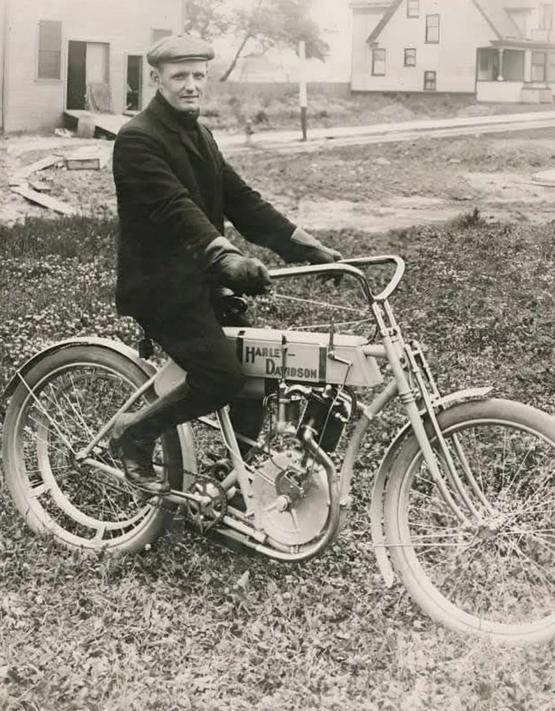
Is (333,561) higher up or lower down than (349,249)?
lower down

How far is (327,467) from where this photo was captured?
338 cm

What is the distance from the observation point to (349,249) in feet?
25.6

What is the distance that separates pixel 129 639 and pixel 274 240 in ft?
5.20

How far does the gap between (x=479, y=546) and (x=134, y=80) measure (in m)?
5.28

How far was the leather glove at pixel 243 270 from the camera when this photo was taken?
3113 mm

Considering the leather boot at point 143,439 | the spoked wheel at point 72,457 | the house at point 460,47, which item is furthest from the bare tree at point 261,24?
the leather boot at point 143,439

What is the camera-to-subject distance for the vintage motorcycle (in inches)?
130

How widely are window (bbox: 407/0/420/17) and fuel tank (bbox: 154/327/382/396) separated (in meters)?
3.90

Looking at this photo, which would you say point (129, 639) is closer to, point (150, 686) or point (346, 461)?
point (150, 686)

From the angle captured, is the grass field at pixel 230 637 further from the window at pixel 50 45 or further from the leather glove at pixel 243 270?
the window at pixel 50 45

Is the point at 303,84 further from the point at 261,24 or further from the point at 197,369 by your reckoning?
the point at 197,369

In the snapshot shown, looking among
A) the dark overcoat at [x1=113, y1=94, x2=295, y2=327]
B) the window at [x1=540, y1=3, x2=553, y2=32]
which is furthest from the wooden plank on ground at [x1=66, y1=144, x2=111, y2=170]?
the dark overcoat at [x1=113, y1=94, x2=295, y2=327]

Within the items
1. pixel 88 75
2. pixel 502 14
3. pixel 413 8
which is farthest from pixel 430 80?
pixel 88 75

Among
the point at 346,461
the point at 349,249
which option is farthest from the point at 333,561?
the point at 349,249
